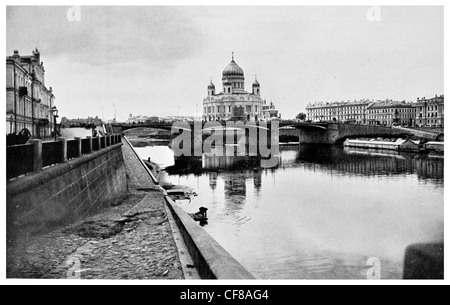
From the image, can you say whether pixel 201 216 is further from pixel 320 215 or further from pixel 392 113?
pixel 392 113

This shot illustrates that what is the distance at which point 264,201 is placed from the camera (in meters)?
18.4

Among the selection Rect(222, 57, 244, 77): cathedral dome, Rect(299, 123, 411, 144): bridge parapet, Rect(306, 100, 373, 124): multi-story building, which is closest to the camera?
Rect(299, 123, 411, 144): bridge parapet

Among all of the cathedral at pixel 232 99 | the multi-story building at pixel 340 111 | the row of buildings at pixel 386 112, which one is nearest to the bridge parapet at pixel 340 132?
the row of buildings at pixel 386 112

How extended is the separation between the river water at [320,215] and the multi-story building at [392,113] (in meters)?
36.5

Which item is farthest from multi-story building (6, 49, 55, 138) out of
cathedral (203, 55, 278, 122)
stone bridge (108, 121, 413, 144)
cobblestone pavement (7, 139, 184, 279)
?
cathedral (203, 55, 278, 122)

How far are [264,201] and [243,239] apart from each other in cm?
603

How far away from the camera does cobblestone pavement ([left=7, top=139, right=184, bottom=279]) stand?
526 centimetres

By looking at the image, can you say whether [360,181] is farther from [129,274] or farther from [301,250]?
[129,274]

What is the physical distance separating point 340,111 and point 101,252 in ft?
294

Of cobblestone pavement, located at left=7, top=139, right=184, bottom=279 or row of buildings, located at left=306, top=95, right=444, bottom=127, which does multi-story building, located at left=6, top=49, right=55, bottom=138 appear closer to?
cobblestone pavement, located at left=7, top=139, right=184, bottom=279

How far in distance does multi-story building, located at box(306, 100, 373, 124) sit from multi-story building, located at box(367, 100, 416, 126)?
8.68 ft

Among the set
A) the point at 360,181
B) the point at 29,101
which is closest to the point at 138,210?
the point at 29,101

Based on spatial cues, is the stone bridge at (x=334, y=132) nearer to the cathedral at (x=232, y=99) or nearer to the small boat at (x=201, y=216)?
the cathedral at (x=232, y=99)

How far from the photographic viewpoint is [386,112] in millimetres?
71312
